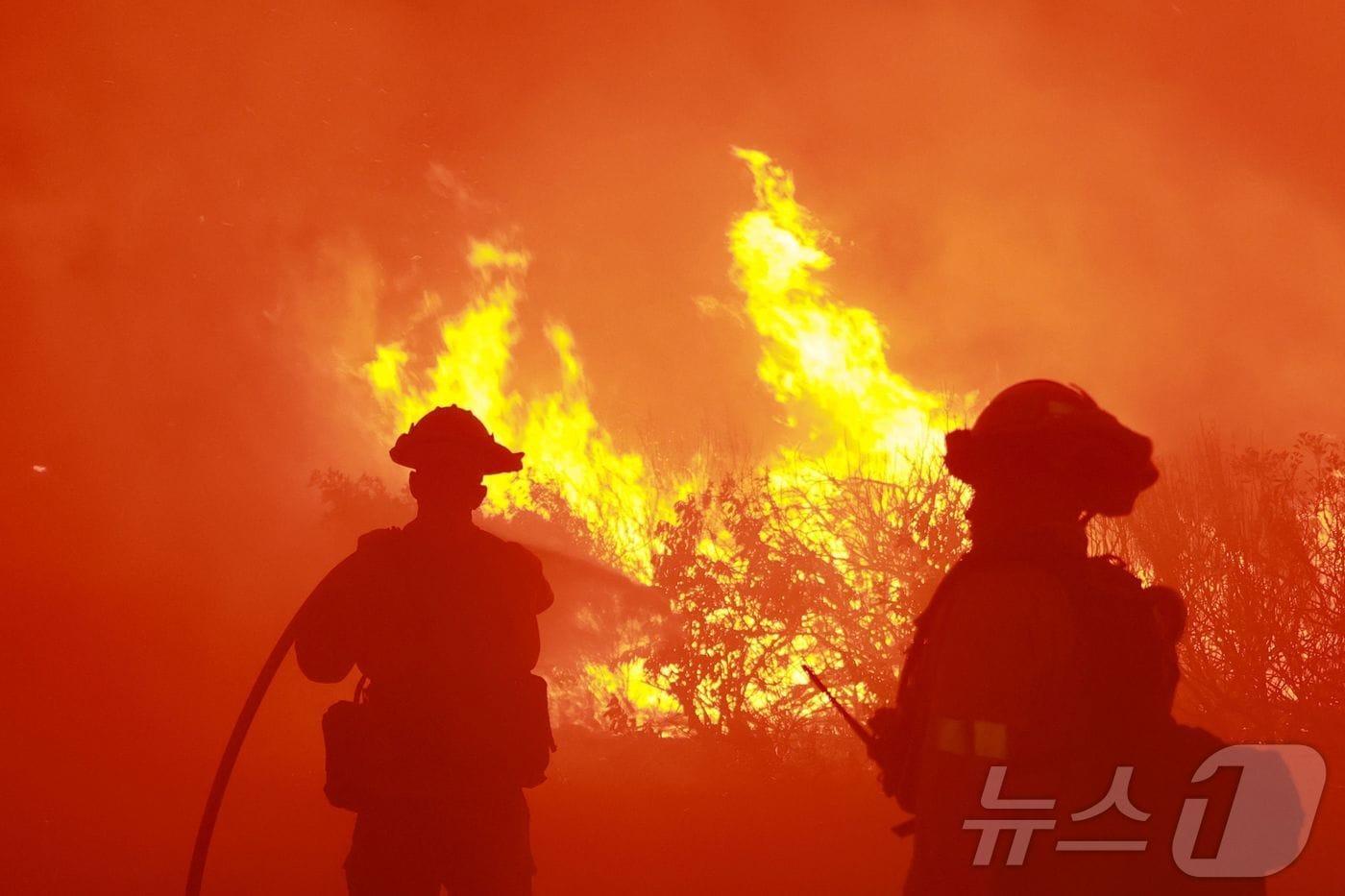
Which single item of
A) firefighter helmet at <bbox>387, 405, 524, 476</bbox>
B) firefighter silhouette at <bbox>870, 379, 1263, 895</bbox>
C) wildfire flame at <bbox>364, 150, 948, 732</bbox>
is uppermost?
wildfire flame at <bbox>364, 150, 948, 732</bbox>

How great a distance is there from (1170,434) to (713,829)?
1267 cm

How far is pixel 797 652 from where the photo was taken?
480 inches

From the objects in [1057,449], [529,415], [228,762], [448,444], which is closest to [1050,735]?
[1057,449]

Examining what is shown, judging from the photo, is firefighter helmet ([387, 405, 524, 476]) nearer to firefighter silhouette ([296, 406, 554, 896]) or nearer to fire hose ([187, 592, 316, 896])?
firefighter silhouette ([296, 406, 554, 896])

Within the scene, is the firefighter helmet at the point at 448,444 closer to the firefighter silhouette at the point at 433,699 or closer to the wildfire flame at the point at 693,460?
the firefighter silhouette at the point at 433,699

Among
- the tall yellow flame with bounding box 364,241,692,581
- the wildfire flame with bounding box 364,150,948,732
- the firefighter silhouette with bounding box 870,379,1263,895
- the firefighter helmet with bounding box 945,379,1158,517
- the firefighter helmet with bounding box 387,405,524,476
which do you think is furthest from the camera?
A: the tall yellow flame with bounding box 364,241,692,581

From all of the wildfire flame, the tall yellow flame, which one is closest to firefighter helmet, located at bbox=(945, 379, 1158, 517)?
the wildfire flame

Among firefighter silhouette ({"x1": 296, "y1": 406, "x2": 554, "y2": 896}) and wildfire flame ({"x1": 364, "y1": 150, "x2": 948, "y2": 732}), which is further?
wildfire flame ({"x1": 364, "y1": 150, "x2": 948, "y2": 732})

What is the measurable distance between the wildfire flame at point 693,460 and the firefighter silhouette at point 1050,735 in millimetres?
10573

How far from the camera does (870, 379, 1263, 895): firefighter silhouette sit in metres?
2.33

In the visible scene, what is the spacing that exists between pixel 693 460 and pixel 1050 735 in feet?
47.1

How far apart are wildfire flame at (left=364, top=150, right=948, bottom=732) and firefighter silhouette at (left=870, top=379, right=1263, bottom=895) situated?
1057 centimetres

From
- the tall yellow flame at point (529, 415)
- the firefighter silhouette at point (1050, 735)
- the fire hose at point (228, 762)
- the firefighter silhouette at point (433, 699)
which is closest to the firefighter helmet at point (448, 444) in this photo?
the firefighter silhouette at point (433, 699)

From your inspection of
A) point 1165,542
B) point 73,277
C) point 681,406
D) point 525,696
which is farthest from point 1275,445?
point 73,277
